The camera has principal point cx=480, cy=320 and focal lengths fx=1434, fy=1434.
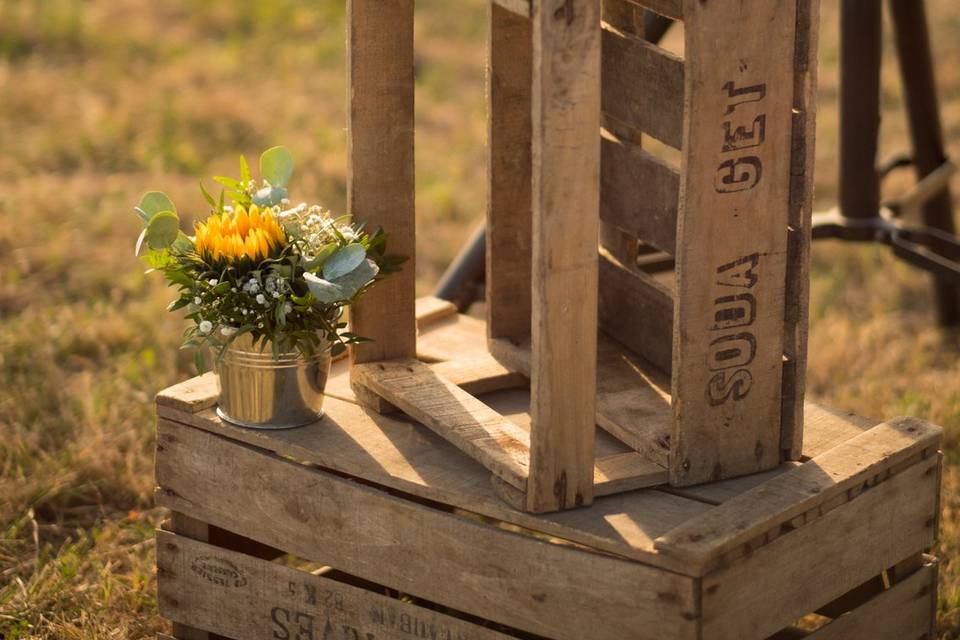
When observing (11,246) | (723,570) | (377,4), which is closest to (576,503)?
(723,570)

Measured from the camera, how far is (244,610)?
2.57 meters

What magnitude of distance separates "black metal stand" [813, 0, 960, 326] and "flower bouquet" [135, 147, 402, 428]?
1.65 m

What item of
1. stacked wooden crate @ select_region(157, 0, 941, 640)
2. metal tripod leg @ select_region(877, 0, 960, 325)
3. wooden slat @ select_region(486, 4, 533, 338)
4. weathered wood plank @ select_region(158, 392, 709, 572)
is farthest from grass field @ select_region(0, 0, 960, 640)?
wooden slat @ select_region(486, 4, 533, 338)

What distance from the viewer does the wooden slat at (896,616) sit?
8.02 ft

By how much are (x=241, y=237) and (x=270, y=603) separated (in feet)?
2.13

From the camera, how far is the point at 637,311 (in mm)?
2744

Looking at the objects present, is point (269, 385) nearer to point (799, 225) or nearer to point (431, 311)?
point (431, 311)

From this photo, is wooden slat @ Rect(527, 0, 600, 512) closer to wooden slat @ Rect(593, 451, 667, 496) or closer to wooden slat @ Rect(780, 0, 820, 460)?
wooden slat @ Rect(593, 451, 667, 496)

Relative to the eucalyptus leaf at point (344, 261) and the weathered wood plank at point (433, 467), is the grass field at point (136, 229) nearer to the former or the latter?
the weathered wood plank at point (433, 467)

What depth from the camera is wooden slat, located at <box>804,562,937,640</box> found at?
2443 millimetres

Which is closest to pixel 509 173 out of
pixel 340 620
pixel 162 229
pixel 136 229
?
pixel 162 229

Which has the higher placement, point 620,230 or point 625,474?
point 620,230

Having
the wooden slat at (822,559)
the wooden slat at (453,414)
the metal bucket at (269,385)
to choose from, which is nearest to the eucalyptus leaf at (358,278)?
the metal bucket at (269,385)

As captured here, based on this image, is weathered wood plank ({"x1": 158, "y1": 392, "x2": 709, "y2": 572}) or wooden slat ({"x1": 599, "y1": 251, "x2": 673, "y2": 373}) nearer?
weathered wood plank ({"x1": 158, "y1": 392, "x2": 709, "y2": 572})
